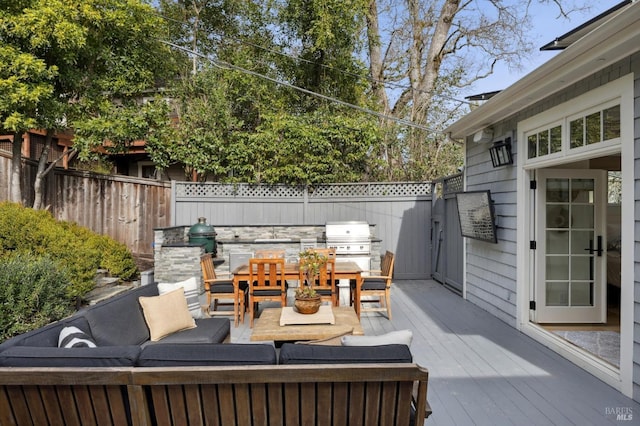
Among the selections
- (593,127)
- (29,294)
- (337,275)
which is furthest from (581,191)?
(29,294)

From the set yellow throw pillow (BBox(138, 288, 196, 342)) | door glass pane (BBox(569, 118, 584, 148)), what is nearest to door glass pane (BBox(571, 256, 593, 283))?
door glass pane (BBox(569, 118, 584, 148))

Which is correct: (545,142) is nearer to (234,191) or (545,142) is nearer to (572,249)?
(572,249)

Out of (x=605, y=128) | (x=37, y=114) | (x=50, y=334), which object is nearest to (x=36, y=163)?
(x=37, y=114)

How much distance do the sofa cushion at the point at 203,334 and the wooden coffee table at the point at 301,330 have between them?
33cm

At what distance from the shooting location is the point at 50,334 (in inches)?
86.2

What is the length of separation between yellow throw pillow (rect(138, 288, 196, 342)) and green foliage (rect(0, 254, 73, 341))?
4.65ft

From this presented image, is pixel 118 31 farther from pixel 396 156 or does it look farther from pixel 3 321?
A: pixel 396 156

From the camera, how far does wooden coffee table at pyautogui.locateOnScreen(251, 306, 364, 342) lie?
9.81 ft

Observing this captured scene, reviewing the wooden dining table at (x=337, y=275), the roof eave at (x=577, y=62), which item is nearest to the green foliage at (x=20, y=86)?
the wooden dining table at (x=337, y=275)

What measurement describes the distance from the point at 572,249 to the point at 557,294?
549 mm

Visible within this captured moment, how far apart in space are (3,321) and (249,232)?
427 centimetres

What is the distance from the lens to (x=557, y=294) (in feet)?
14.3

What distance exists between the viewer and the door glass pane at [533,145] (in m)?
4.12

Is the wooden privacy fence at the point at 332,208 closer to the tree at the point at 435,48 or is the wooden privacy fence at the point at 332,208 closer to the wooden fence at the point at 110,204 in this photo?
the wooden fence at the point at 110,204
